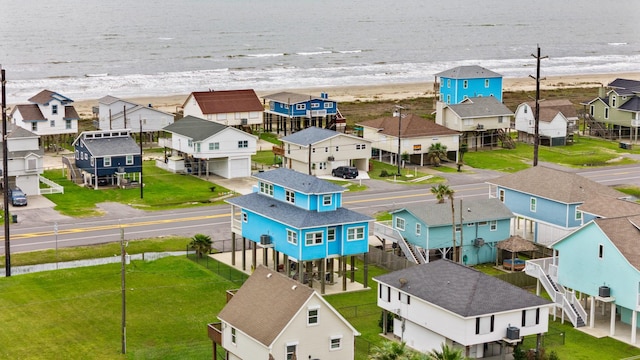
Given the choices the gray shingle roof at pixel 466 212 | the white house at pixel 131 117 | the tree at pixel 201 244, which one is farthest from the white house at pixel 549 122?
the tree at pixel 201 244

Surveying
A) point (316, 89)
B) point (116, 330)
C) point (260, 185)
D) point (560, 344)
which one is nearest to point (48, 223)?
point (260, 185)

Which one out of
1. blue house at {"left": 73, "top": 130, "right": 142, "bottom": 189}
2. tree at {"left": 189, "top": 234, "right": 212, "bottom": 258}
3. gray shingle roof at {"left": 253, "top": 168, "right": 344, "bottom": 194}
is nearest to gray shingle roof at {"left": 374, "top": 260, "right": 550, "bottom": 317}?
gray shingle roof at {"left": 253, "top": 168, "right": 344, "bottom": 194}

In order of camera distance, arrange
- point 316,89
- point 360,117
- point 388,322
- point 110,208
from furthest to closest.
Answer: point 316,89, point 360,117, point 110,208, point 388,322

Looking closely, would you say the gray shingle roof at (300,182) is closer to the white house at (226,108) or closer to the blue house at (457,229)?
the blue house at (457,229)

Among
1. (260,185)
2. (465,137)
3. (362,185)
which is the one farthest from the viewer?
(465,137)

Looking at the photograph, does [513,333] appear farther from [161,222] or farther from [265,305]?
[161,222]

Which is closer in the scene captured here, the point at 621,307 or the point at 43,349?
the point at 43,349

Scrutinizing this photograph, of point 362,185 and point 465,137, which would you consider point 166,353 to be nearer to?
point 362,185
